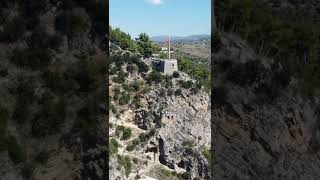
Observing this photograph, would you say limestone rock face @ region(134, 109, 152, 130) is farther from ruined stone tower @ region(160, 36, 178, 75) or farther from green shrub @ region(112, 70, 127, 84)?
ruined stone tower @ region(160, 36, 178, 75)

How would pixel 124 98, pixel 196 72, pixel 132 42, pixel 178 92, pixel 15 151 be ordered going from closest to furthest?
pixel 15 151, pixel 124 98, pixel 178 92, pixel 196 72, pixel 132 42

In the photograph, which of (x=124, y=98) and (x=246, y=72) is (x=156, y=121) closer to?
(x=124, y=98)

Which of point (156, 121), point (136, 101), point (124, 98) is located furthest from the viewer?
point (156, 121)

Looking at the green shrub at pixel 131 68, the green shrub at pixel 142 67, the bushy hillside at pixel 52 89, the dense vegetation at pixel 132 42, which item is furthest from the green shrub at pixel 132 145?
the bushy hillside at pixel 52 89

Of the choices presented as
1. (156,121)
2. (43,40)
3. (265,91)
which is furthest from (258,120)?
(156,121)

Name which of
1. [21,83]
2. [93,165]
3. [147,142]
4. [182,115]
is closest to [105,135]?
[93,165]

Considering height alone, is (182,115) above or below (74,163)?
below

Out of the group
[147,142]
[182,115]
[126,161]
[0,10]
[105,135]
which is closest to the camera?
[0,10]

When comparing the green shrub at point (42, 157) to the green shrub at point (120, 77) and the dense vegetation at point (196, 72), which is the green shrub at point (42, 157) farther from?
the dense vegetation at point (196, 72)

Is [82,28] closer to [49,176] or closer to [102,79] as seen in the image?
[102,79]
